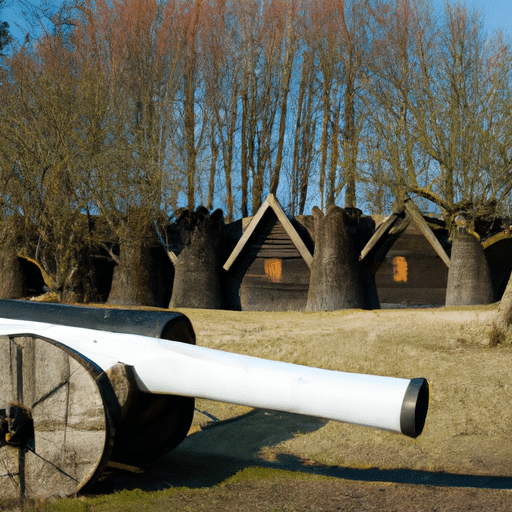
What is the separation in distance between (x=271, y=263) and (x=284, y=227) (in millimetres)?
825

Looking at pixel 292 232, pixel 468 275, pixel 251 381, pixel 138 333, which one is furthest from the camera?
pixel 292 232

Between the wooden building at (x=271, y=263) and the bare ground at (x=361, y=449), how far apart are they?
505cm

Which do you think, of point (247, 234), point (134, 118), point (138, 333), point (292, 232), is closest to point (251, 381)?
point (138, 333)

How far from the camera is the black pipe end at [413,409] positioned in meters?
2.81

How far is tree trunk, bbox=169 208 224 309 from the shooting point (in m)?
13.5

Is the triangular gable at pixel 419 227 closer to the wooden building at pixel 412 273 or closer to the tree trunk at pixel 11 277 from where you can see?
the wooden building at pixel 412 273

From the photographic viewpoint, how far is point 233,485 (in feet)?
12.4

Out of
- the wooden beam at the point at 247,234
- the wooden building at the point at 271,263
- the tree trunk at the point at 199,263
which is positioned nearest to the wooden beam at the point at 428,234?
the wooden building at the point at 271,263

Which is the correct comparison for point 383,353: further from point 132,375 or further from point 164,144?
point 164,144

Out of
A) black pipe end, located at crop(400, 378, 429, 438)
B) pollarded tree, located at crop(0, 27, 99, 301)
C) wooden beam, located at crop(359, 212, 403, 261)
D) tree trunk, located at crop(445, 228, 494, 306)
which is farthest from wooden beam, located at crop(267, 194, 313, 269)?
black pipe end, located at crop(400, 378, 429, 438)

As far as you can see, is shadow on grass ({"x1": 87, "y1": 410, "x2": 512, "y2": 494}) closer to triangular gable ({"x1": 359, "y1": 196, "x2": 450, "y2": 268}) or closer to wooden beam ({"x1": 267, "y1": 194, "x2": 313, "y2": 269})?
wooden beam ({"x1": 267, "y1": 194, "x2": 313, "y2": 269})

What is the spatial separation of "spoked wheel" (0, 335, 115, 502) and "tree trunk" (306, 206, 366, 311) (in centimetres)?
955

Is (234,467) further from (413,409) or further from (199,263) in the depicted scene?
(199,263)

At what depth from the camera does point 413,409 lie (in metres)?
2.80
